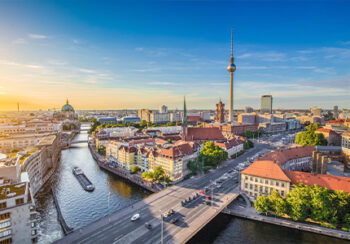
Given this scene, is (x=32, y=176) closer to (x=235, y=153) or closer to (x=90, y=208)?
(x=90, y=208)

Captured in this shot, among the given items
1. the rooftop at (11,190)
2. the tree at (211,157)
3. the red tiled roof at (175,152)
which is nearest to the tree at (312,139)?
the tree at (211,157)

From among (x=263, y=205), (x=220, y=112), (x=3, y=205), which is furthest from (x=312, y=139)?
(x=3, y=205)

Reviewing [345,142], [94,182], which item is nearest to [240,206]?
[94,182]

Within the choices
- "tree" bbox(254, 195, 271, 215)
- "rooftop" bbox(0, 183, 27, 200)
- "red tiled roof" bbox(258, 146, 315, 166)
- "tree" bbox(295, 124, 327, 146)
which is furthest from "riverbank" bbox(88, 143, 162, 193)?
"tree" bbox(295, 124, 327, 146)

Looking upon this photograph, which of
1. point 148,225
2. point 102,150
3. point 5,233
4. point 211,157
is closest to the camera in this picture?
point 5,233

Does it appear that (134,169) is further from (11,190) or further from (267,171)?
(267,171)

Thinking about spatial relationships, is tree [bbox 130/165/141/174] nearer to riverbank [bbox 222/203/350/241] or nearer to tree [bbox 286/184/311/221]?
riverbank [bbox 222/203/350/241]
